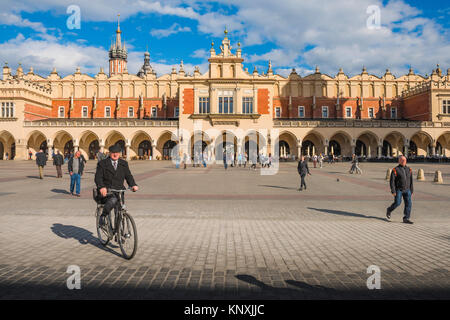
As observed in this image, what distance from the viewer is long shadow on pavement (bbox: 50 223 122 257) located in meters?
5.88

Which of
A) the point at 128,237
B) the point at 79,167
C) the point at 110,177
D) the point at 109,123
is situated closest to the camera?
the point at 128,237

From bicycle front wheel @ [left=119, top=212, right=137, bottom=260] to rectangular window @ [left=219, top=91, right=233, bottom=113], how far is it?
3794 cm

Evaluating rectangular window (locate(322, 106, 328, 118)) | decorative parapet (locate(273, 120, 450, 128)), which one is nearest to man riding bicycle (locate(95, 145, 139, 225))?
decorative parapet (locate(273, 120, 450, 128))

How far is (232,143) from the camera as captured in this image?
140 ft

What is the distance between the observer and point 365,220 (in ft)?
26.0

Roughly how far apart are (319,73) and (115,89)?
33556 mm

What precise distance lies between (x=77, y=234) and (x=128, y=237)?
7.16ft

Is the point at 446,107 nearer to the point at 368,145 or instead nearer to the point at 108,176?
the point at 368,145

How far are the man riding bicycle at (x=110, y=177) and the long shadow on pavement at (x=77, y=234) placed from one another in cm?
77

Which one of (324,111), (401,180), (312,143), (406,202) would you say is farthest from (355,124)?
(406,202)

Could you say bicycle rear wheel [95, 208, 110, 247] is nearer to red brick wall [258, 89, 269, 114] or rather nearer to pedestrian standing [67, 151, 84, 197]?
pedestrian standing [67, 151, 84, 197]
